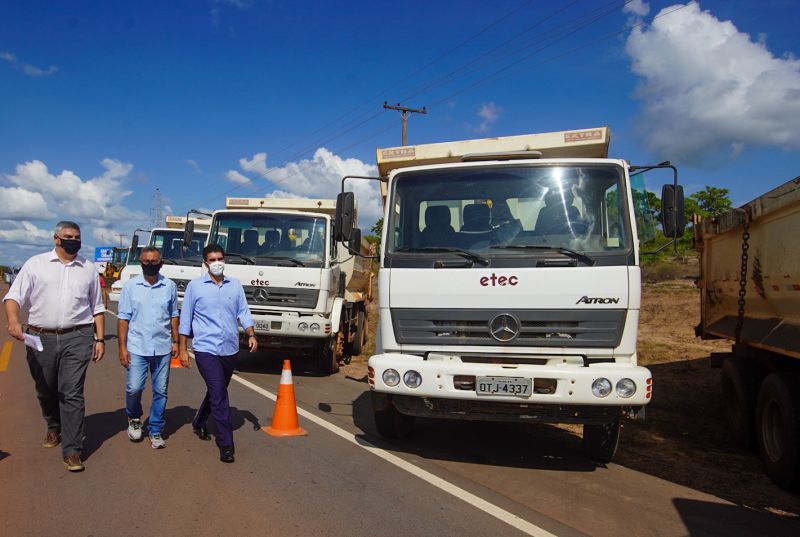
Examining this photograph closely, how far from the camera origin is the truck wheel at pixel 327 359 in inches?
417

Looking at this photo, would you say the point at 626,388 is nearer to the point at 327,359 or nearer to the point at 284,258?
the point at 284,258

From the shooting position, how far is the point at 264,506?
4488mm

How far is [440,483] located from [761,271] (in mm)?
3696

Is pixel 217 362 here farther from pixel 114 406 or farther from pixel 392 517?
pixel 114 406

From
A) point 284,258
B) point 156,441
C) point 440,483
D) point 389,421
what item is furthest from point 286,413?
point 284,258

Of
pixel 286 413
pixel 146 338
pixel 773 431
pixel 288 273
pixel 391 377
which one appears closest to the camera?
pixel 391 377

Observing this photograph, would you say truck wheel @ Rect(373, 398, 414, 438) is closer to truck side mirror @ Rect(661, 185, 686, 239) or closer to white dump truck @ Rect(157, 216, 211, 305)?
truck side mirror @ Rect(661, 185, 686, 239)

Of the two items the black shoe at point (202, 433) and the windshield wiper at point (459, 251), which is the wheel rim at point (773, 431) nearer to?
the windshield wiper at point (459, 251)

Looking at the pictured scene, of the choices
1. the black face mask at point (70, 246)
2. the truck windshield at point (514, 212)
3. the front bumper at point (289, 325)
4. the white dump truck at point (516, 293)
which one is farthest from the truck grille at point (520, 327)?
the front bumper at point (289, 325)

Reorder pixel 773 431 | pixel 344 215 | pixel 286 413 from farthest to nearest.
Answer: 1. pixel 286 413
2. pixel 344 215
3. pixel 773 431

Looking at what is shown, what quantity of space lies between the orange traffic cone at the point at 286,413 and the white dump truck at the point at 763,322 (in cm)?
436

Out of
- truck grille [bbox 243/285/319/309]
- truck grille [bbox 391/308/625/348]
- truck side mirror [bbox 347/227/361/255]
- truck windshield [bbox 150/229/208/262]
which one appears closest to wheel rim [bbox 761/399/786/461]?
truck grille [bbox 391/308/625/348]

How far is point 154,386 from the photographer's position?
586 cm

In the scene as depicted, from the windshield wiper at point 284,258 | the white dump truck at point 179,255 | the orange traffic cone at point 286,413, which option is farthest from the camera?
the white dump truck at point 179,255
